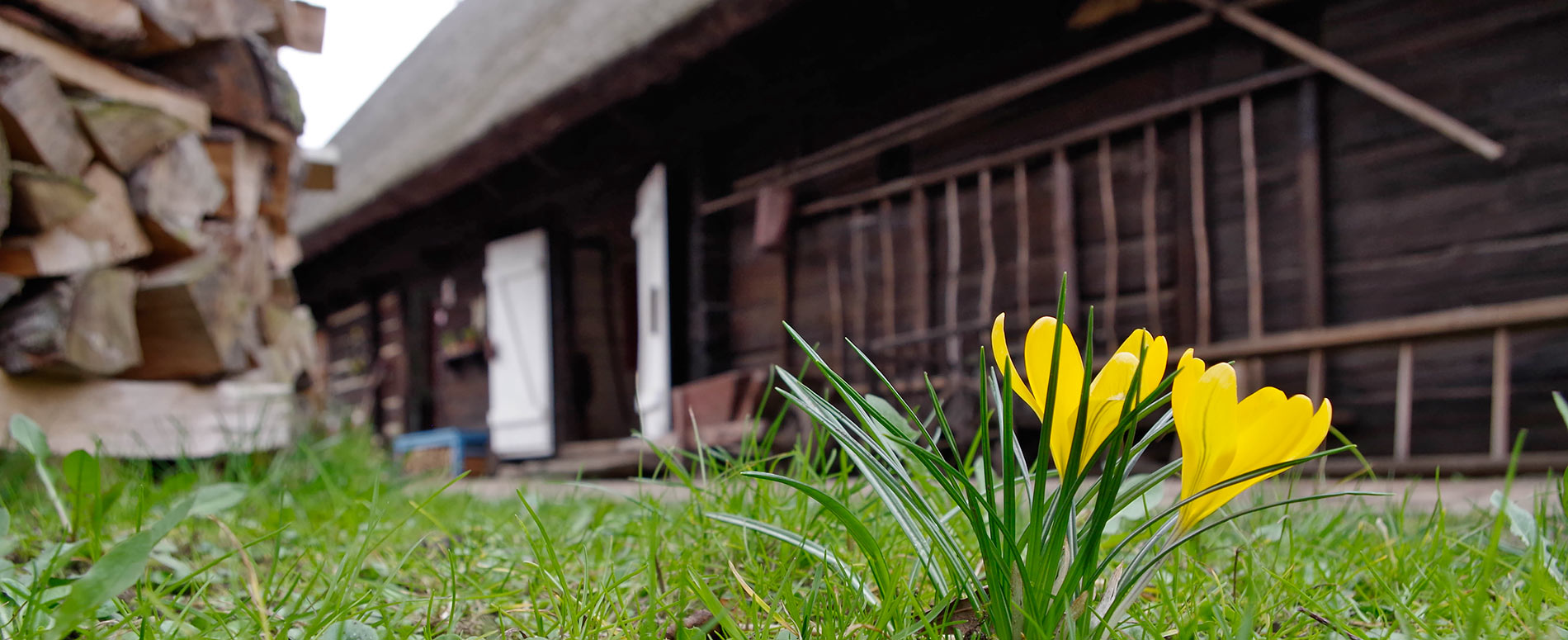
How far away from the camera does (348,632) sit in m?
0.66

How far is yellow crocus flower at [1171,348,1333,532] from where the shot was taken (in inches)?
19.6

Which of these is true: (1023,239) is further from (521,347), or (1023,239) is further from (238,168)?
(521,347)

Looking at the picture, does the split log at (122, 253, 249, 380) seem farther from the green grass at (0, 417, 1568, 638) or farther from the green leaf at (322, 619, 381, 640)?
the green leaf at (322, 619, 381, 640)

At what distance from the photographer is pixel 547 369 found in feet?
19.7

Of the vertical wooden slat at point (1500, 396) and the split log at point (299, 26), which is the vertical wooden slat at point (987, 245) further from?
the split log at point (299, 26)

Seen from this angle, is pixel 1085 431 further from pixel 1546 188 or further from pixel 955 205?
pixel 955 205

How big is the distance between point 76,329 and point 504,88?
340cm

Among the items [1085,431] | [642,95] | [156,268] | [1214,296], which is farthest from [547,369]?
[1085,431]

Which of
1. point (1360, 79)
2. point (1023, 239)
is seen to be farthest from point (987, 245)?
point (1360, 79)

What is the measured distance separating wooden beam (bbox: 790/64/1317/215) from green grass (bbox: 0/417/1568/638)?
1816 millimetres

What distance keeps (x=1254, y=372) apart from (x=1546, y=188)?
0.87m

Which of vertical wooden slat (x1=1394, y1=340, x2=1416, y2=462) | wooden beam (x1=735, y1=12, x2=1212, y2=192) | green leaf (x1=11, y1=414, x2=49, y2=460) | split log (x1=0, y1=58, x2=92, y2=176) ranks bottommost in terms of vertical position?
vertical wooden slat (x1=1394, y1=340, x2=1416, y2=462)

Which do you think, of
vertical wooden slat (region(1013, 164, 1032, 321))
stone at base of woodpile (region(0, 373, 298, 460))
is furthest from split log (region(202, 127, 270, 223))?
vertical wooden slat (region(1013, 164, 1032, 321))

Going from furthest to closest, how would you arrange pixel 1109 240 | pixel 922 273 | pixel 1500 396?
pixel 922 273 → pixel 1109 240 → pixel 1500 396
